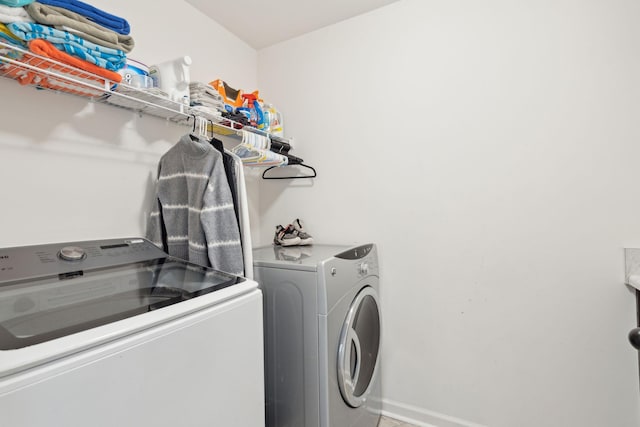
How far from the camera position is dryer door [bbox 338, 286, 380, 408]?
4.31 feet

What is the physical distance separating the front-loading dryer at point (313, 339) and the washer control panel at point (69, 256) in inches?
20.0

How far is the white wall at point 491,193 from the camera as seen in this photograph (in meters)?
1.37

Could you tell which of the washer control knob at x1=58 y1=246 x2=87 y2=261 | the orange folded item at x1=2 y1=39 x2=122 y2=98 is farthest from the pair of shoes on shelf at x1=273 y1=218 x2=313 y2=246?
the orange folded item at x1=2 y1=39 x2=122 y2=98

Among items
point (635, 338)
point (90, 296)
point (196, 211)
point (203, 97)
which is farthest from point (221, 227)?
point (635, 338)

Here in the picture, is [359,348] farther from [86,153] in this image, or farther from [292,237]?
[86,153]

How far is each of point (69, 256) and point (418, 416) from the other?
190cm

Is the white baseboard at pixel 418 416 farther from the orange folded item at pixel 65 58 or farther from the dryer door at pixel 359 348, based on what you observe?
the orange folded item at pixel 65 58

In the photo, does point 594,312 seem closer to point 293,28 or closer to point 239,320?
point 239,320

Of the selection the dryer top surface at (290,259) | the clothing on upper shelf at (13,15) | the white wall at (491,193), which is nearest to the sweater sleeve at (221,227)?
the dryer top surface at (290,259)

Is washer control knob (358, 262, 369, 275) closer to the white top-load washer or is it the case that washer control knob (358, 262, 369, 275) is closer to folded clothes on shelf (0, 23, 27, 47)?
the white top-load washer

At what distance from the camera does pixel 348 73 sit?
76.9 inches

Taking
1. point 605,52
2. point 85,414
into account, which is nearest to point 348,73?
point 605,52

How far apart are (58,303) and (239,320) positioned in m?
0.46

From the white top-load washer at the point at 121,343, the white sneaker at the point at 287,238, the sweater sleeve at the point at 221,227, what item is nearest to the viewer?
the white top-load washer at the point at 121,343
